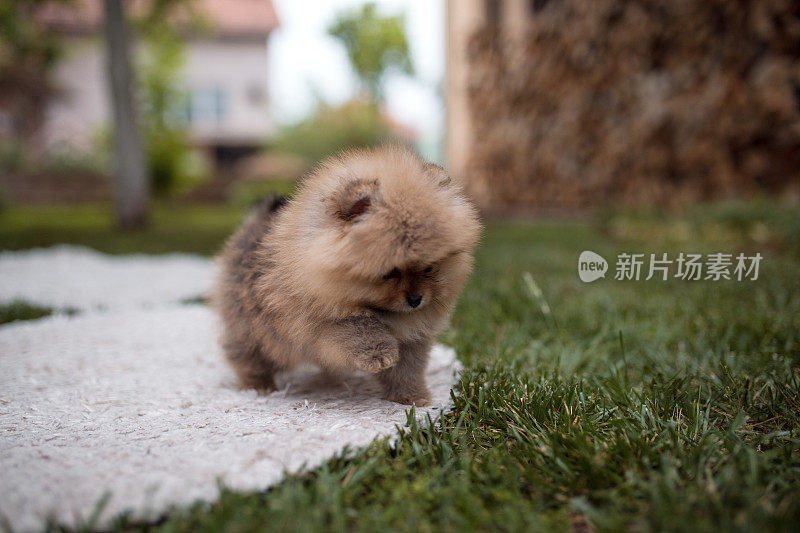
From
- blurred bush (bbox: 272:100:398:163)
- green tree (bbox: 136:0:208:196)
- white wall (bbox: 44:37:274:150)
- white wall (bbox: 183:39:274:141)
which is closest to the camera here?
green tree (bbox: 136:0:208:196)

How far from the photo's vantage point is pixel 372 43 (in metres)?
31.6

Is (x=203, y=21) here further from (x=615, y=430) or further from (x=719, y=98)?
(x=615, y=430)

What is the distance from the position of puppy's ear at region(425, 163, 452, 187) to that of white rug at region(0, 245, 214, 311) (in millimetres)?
2377

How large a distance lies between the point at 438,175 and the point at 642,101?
8.03 m

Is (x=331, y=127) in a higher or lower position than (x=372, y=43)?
lower

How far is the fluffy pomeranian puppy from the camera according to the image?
1861 mm

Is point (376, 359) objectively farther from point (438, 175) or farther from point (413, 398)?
point (438, 175)

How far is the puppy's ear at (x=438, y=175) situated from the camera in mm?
2053

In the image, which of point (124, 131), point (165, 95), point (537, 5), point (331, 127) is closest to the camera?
point (124, 131)

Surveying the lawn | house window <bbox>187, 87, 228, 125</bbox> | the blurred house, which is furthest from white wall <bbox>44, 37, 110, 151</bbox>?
the lawn

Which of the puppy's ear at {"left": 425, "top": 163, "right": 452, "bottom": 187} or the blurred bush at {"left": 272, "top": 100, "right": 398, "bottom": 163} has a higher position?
the blurred bush at {"left": 272, "top": 100, "right": 398, "bottom": 163}

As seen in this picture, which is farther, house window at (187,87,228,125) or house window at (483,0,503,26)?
house window at (187,87,228,125)

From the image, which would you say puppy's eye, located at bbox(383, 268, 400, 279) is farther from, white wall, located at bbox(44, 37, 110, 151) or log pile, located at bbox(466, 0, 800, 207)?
white wall, located at bbox(44, 37, 110, 151)

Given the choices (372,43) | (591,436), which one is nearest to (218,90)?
(372,43)
